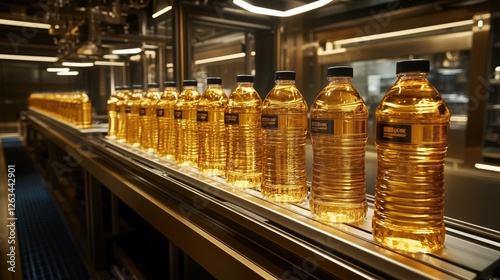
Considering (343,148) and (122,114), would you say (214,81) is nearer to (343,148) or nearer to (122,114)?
(343,148)

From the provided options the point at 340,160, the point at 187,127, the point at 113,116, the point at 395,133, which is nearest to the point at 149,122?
the point at 187,127

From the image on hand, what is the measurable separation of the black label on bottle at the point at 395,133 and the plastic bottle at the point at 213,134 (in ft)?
2.72

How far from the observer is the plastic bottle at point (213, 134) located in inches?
60.4

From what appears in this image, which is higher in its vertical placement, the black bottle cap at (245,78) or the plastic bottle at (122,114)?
the black bottle cap at (245,78)

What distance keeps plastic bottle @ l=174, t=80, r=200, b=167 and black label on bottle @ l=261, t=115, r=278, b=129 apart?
653mm

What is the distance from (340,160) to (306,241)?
0.27m

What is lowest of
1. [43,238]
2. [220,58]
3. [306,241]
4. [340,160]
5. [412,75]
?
[43,238]

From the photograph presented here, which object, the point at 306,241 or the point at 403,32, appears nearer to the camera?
the point at 306,241

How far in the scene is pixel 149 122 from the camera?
2127mm

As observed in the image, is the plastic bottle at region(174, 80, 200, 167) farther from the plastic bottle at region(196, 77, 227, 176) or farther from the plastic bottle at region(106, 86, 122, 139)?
the plastic bottle at region(106, 86, 122, 139)

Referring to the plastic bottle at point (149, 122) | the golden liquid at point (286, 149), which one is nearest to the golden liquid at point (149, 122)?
the plastic bottle at point (149, 122)

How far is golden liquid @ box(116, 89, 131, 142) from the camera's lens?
2.56 meters

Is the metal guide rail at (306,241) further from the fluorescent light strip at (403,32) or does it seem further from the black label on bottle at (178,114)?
the fluorescent light strip at (403,32)

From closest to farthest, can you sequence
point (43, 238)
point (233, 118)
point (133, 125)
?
point (233, 118), point (133, 125), point (43, 238)
